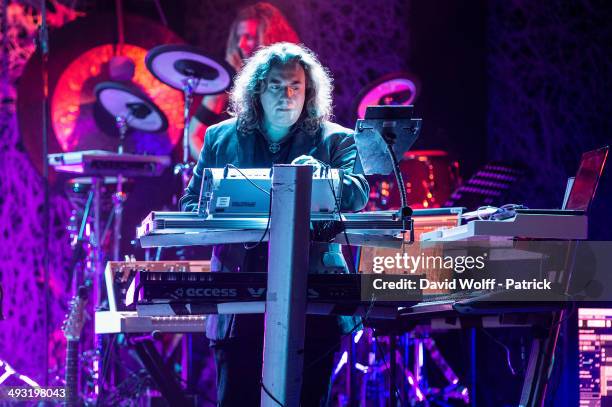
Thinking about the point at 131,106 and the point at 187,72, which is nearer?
the point at 187,72

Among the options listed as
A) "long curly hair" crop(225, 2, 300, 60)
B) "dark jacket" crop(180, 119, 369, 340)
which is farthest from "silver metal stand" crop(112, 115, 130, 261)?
"dark jacket" crop(180, 119, 369, 340)

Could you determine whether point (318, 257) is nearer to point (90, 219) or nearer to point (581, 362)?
point (581, 362)

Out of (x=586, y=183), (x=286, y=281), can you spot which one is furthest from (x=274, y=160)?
(x=586, y=183)

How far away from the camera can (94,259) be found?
4934mm

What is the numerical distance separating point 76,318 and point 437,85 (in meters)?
2.96

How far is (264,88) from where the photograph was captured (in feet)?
8.52

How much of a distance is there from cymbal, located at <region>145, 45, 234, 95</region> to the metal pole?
9.93 ft

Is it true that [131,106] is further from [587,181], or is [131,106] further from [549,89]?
[587,181]

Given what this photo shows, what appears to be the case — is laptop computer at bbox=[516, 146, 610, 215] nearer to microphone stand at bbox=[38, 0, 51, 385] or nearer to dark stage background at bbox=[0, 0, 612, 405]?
dark stage background at bbox=[0, 0, 612, 405]

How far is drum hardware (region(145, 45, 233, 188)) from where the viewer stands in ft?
15.9

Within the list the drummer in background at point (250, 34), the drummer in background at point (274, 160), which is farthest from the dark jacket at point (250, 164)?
the drummer in background at point (250, 34)

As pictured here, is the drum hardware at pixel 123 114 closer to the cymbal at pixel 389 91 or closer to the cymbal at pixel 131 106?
the cymbal at pixel 131 106

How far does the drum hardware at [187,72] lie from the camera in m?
4.85

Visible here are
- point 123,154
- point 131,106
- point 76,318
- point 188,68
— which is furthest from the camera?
point 131,106
